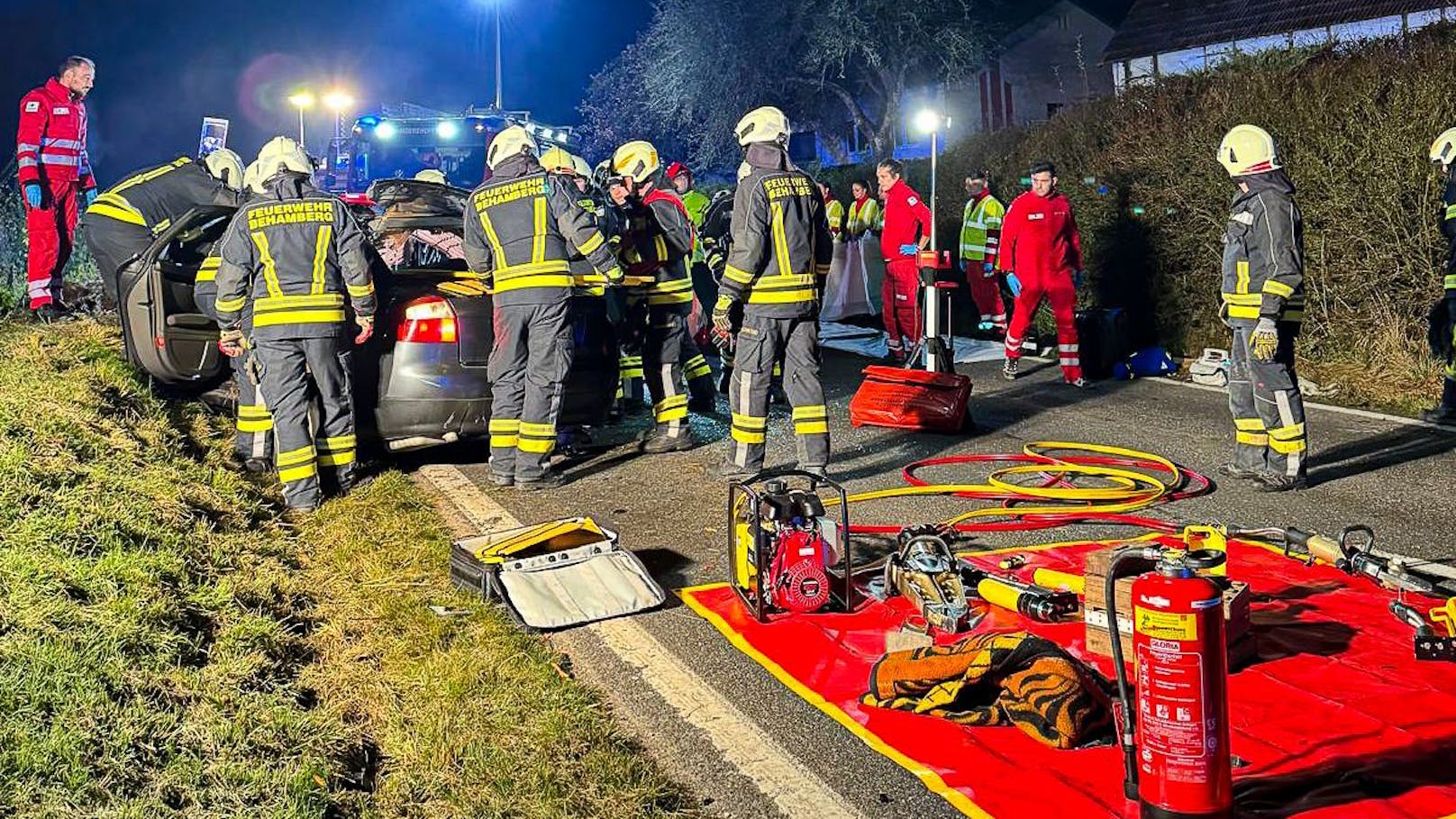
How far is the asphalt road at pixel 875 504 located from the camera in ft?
13.4

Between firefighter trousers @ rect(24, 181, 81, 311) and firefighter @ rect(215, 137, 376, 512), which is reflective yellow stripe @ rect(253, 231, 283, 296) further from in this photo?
firefighter trousers @ rect(24, 181, 81, 311)

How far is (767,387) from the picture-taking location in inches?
311

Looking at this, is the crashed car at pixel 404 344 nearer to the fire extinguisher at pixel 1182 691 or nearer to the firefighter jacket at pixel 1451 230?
the fire extinguisher at pixel 1182 691

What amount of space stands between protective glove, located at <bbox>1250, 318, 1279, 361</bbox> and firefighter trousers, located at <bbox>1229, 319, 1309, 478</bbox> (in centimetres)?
7

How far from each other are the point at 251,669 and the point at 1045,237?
28.9 ft

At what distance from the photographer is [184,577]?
5.73 meters

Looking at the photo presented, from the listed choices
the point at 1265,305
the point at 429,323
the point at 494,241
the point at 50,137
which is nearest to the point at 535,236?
the point at 494,241

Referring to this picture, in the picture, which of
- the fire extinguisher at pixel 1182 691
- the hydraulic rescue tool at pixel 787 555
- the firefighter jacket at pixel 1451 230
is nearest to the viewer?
the fire extinguisher at pixel 1182 691

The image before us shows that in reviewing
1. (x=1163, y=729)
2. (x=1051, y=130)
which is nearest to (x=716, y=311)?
(x=1163, y=729)

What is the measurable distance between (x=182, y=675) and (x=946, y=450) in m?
5.53

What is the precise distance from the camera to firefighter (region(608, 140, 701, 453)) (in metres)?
9.46

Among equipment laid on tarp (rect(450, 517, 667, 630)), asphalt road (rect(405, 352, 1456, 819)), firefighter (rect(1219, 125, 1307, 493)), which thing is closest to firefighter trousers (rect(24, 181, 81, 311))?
asphalt road (rect(405, 352, 1456, 819))

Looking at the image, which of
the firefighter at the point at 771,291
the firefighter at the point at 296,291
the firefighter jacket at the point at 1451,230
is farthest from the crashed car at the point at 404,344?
the firefighter jacket at the point at 1451,230

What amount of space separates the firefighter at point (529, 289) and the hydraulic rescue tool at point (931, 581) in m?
3.17
